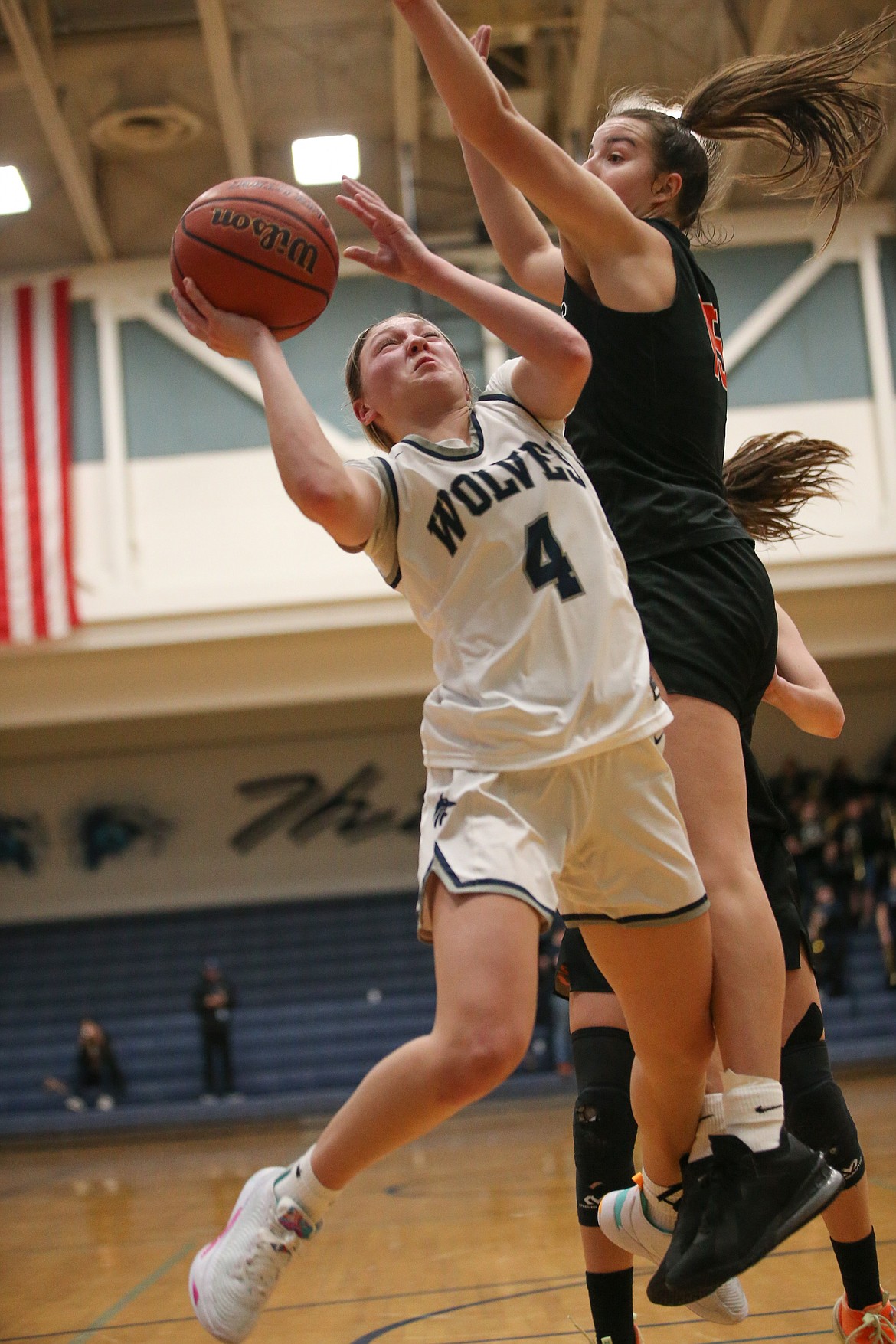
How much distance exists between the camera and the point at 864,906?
12.5 meters

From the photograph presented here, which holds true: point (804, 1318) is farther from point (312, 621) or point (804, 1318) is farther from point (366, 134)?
point (366, 134)

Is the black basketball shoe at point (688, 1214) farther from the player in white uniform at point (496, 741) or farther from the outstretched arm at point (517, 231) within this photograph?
the outstretched arm at point (517, 231)

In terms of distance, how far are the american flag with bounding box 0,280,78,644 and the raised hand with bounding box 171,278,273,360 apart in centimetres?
1012

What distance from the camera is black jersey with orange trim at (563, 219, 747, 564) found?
8.06 ft

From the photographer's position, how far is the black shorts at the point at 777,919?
2.69 metres

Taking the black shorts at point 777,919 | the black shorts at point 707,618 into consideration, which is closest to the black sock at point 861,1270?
the black shorts at point 777,919

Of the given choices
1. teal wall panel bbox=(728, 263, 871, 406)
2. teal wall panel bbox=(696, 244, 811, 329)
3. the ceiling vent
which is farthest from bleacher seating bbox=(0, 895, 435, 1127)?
the ceiling vent

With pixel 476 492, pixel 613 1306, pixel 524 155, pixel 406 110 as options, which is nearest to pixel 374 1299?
pixel 613 1306

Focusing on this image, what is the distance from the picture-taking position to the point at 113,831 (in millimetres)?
15523

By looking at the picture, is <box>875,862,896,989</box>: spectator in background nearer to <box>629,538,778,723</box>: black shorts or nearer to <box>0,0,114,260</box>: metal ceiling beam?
<box>0,0,114,260</box>: metal ceiling beam

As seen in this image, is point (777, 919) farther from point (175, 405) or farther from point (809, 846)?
point (175, 405)

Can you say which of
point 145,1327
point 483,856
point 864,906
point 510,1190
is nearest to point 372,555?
point 483,856

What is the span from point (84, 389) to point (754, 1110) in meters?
12.0

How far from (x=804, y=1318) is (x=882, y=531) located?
394 inches
